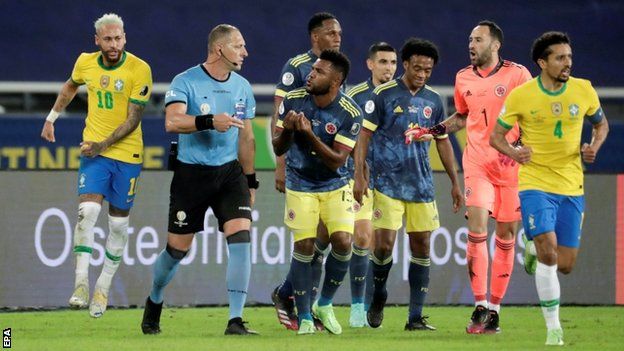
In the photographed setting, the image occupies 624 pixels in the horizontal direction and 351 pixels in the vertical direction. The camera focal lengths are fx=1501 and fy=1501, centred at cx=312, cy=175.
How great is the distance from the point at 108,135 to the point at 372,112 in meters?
2.23

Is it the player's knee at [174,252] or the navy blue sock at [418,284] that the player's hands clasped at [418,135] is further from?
the player's knee at [174,252]

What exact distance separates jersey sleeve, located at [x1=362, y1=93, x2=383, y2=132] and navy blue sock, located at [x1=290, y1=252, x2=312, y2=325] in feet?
4.54

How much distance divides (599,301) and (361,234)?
3.99m

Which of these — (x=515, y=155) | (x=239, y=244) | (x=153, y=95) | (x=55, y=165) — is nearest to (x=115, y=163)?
(x=239, y=244)

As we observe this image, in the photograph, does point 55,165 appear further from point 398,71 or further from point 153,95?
point 398,71

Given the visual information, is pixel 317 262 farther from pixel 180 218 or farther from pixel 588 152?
pixel 588 152

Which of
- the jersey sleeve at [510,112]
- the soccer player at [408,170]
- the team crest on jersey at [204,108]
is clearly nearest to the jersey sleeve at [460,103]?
the soccer player at [408,170]

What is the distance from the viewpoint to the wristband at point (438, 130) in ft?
40.7

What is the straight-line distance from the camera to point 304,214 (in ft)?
38.1

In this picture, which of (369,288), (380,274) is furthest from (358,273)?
(369,288)

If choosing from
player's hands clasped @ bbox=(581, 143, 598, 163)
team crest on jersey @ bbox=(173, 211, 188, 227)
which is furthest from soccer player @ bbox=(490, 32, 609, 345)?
team crest on jersey @ bbox=(173, 211, 188, 227)

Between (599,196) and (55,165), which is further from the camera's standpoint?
(55,165)

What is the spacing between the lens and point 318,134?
1166 cm

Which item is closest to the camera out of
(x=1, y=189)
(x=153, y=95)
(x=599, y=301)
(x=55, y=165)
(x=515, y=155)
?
(x=515, y=155)
